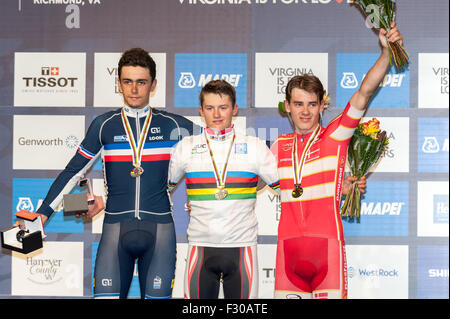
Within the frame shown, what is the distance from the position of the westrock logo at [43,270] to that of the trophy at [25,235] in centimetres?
121

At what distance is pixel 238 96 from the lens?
13.0 ft

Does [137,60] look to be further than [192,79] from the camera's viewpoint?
No

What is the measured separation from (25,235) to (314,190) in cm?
175

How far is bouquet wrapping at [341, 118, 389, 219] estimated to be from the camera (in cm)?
307

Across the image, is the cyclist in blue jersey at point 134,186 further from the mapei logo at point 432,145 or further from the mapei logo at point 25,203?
the mapei logo at point 432,145

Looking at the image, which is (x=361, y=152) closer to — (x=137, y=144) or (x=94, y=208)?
(x=137, y=144)

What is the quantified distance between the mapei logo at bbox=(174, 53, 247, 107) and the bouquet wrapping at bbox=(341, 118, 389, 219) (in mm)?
1174

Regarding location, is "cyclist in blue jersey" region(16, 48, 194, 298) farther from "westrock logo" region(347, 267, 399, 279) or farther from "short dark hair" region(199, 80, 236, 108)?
"westrock logo" region(347, 267, 399, 279)

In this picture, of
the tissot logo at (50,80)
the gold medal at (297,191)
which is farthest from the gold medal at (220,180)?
the tissot logo at (50,80)

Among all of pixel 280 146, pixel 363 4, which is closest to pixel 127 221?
pixel 280 146

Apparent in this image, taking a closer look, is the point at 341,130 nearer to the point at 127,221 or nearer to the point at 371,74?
the point at 371,74

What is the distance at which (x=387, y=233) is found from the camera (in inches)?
155

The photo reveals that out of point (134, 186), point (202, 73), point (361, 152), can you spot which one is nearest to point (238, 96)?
point (202, 73)

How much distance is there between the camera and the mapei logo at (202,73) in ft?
13.1
